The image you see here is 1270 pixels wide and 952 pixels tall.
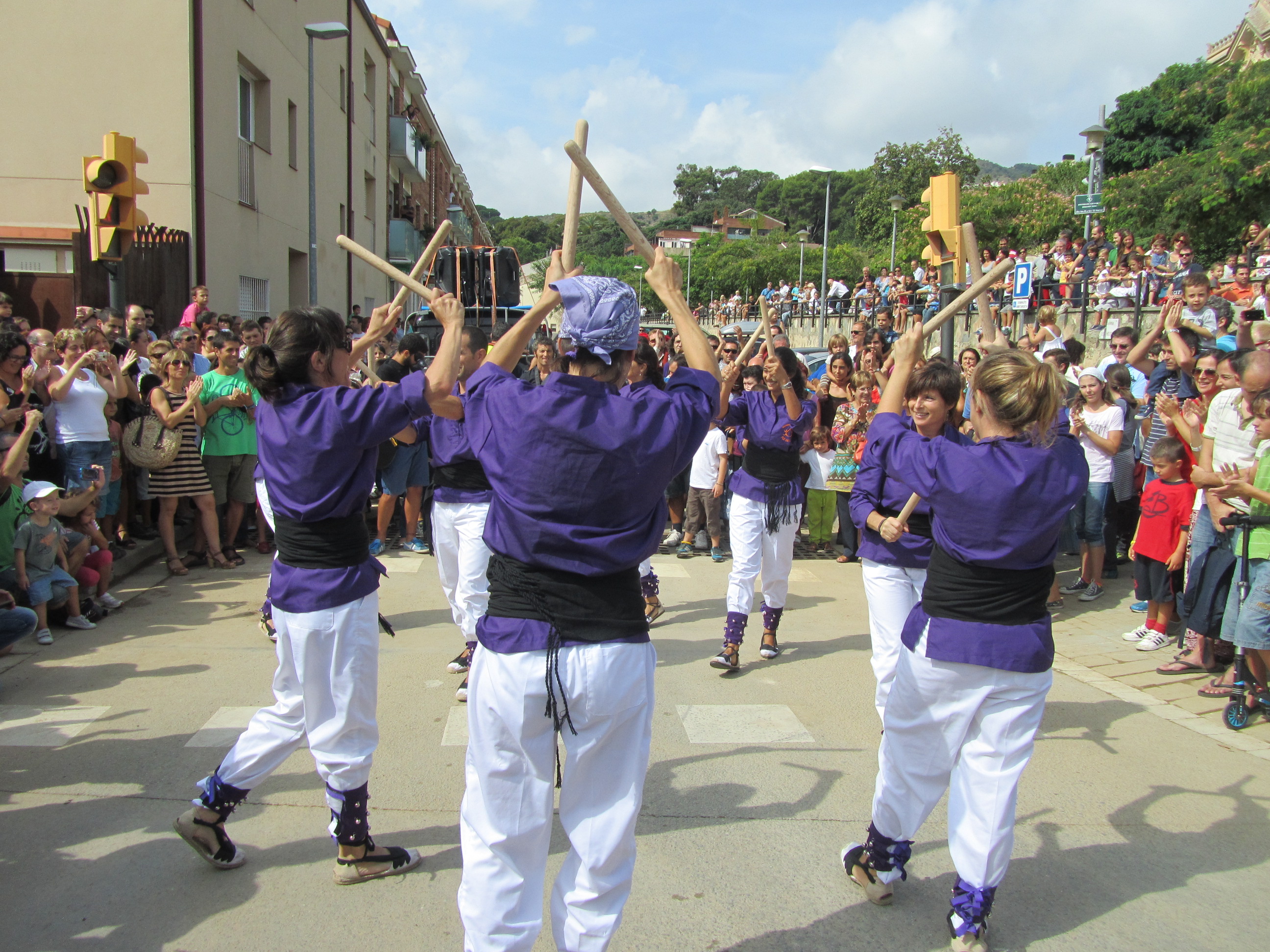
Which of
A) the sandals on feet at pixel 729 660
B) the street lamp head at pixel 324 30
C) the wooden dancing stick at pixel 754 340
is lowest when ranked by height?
the sandals on feet at pixel 729 660

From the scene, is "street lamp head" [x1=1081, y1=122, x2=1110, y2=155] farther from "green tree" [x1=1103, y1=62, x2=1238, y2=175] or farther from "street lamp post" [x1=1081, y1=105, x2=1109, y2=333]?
"green tree" [x1=1103, y1=62, x2=1238, y2=175]

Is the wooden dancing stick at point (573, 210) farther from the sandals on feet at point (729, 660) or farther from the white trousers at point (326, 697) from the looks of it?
the sandals on feet at point (729, 660)

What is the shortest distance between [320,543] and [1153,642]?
19.2 ft

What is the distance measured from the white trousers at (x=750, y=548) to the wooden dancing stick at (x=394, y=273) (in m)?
3.09

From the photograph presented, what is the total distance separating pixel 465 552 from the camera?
17.3ft

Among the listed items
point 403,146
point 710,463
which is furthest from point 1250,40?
point 710,463

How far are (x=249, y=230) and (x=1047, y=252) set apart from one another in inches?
648

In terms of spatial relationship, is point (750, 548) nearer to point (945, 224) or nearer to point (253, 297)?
point (945, 224)

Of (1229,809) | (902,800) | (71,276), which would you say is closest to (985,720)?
(902,800)

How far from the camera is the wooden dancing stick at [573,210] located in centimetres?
299

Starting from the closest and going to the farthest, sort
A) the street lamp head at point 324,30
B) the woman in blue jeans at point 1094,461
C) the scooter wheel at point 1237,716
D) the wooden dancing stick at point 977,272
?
the wooden dancing stick at point 977,272, the scooter wheel at point 1237,716, the woman in blue jeans at point 1094,461, the street lamp head at point 324,30

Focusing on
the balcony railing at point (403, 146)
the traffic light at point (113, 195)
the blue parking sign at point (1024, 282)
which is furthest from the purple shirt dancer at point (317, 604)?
the balcony railing at point (403, 146)

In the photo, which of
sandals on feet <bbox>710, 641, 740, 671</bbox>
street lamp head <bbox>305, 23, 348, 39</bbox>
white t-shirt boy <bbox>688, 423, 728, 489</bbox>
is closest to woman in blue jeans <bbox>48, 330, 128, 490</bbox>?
sandals on feet <bbox>710, 641, 740, 671</bbox>

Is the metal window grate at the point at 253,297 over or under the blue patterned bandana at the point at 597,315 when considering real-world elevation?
over
